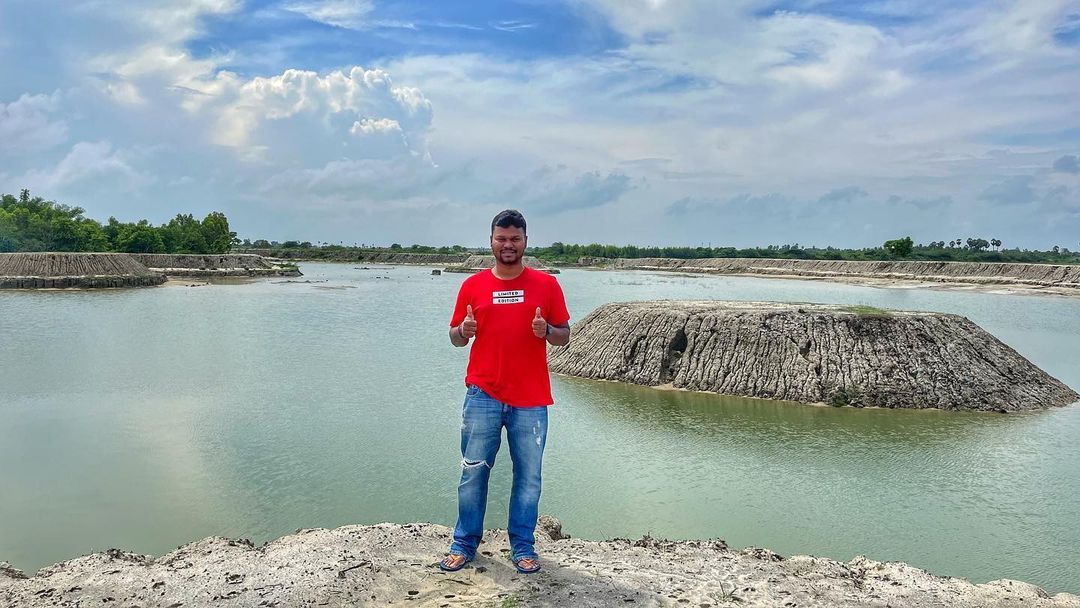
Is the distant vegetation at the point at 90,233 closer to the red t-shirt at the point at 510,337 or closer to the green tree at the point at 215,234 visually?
the green tree at the point at 215,234

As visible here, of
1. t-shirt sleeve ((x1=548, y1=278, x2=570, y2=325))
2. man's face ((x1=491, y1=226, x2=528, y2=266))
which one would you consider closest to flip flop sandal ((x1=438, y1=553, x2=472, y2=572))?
t-shirt sleeve ((x1=548, y1=278, x2=570, y2=325))

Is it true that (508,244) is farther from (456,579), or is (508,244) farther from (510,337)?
(456,579)

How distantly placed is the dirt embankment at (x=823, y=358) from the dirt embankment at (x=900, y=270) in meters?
63.9

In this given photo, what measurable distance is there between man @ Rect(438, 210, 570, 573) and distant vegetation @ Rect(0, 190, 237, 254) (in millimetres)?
86539

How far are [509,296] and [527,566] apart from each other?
227 centimetres

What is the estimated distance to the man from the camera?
18.9 feet

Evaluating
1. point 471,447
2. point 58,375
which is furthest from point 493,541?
point 58,375

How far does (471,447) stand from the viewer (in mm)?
5859

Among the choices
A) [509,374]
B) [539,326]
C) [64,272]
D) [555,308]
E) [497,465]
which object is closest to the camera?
[539,326]

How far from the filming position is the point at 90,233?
81750mm

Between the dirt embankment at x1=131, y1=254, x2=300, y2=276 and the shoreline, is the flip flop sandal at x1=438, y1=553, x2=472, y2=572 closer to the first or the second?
the shoreline

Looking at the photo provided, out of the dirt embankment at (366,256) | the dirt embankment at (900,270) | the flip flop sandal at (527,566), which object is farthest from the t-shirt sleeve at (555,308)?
the dirt embankment at (366,256)

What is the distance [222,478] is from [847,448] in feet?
37.9

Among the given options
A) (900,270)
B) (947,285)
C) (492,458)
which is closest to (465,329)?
(492,458)
